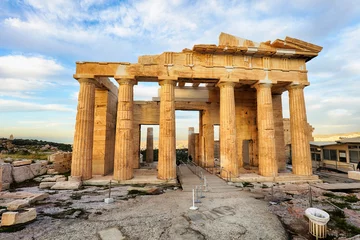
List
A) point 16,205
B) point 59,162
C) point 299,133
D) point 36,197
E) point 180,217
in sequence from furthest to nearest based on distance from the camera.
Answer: point 59,162 → point 299,133 → point 36,197 → point 16,205 → point 180,217

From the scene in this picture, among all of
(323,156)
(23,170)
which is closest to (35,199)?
(23,170)

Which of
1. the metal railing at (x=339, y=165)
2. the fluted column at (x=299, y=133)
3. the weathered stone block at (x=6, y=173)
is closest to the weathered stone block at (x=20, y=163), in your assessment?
the weathered stone block at (x=6, y=173)

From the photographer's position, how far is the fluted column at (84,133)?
40.3 ft

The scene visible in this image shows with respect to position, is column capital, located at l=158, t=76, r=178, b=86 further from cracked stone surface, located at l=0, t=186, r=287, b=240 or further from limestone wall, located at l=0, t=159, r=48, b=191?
limestone wall, located at l=0, t=159, r=48, b=191

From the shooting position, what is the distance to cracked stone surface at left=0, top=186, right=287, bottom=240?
537 centimetres

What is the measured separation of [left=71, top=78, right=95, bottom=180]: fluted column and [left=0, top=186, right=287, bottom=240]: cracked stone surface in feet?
10.1

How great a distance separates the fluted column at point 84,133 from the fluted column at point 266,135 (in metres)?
11.6

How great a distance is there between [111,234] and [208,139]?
13011 mm

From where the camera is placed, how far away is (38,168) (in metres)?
13.4

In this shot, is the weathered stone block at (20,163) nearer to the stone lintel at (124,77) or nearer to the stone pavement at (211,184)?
the stone lintel at (124,77)

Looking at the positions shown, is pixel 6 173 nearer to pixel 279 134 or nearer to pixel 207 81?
pixel 207 81

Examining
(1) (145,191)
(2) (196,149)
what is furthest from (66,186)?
(2) (196,149)

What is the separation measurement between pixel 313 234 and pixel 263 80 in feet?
35.0

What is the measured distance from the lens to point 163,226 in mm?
5879
